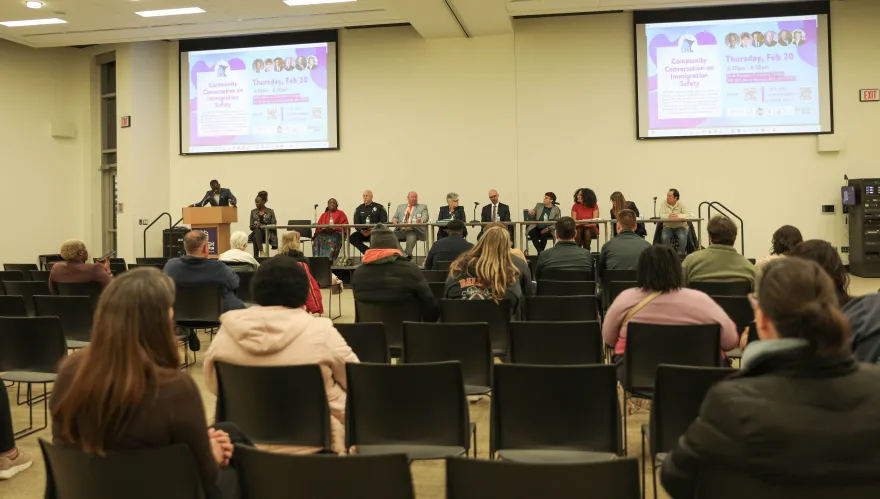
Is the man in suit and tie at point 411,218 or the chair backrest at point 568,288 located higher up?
the man in suit and tie at point 411,218

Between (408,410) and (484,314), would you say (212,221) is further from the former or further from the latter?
(408,410)

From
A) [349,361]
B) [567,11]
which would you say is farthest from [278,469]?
[567,11]

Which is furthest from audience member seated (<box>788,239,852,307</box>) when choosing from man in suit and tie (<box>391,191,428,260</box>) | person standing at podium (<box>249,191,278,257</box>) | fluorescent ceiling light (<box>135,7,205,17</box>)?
fluorescent ceiling light (<box>135,7,205,17</box>)

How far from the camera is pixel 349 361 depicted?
9.07 feet

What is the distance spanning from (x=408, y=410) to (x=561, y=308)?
199 centimetres

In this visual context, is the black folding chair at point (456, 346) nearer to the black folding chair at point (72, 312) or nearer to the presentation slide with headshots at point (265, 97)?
the black folding chair at point (72, 312)

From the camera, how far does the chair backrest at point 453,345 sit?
3.55 metres

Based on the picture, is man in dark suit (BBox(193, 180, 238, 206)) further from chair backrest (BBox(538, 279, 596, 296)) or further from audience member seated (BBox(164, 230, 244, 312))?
chair backrest (BBox(538, 279, 596, 296))

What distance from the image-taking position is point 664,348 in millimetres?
3346

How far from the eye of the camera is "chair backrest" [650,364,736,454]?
252cm

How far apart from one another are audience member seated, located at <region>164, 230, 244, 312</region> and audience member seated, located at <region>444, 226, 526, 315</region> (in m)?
1.87

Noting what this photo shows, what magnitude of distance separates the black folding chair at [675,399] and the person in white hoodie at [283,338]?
1.16m

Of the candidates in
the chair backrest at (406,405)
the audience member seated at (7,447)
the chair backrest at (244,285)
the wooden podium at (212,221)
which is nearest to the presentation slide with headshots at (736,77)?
the wooden podium at (212,221)

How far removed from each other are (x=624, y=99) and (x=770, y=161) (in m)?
2.54
